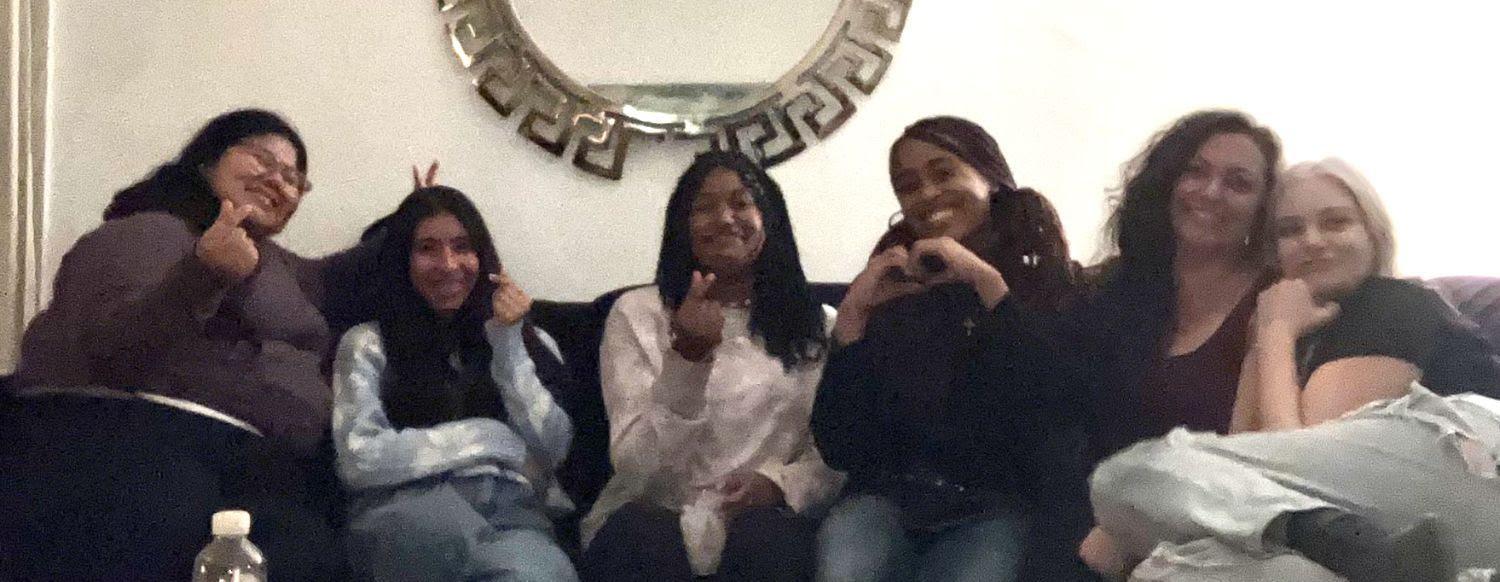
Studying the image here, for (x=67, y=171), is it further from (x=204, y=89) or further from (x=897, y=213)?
(x=897, y=213)

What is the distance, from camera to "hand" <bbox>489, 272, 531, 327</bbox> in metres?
1.79

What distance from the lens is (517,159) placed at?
2076 millimetres

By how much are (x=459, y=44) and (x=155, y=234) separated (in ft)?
1.83

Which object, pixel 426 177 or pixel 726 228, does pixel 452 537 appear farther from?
pixel 426 177

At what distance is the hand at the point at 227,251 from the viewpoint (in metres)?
1.74

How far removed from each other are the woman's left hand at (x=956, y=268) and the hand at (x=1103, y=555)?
307mm

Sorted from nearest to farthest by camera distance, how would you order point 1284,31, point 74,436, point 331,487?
point 74,436 → point 331,487 → point 1284,31

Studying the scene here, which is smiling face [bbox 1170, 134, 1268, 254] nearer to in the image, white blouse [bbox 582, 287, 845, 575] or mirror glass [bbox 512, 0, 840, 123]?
white blouse [bbox 582, 287, 845, 575]

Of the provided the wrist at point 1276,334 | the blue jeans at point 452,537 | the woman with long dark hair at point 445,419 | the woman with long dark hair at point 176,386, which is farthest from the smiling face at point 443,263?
the wrist at point 1276,334

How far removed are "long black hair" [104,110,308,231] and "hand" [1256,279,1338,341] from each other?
4.32ft

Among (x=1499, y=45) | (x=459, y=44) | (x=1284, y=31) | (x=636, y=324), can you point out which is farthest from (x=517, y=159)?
(x=1499, y=45)

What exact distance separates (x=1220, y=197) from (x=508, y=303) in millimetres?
922

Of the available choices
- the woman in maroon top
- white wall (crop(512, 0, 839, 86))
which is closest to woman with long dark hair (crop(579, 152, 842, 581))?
white wall (crop(512, 0, 839, 86))

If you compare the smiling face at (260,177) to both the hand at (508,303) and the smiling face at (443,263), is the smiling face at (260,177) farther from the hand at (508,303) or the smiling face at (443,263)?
the hand at (508,303)
